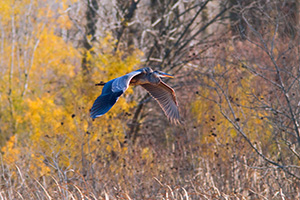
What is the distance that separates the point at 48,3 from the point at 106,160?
22.5 feet

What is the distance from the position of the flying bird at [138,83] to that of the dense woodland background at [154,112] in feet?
2.85

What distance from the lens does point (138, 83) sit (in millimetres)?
5008

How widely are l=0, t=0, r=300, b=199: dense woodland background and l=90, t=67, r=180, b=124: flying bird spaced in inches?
34.2

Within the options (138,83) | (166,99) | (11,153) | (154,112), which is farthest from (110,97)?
(154,112)

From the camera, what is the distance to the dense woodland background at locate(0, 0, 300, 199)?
631 cm

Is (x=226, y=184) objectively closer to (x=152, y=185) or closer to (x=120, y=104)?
(x=152, y=185)

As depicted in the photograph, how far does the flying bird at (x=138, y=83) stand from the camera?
4184 mm

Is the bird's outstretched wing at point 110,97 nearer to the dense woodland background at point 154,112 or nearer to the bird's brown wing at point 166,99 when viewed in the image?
the dense woodland background at point 154,112

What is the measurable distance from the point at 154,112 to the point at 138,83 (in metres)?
7.09

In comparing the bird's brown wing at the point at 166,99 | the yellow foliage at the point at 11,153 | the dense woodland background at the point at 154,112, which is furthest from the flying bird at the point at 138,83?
the yellow foliage at the point at 11,153

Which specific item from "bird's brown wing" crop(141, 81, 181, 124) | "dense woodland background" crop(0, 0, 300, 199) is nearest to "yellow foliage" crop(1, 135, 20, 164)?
"dense woodland background" crop(0, 0, 300, 199)

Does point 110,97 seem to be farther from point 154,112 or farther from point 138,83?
point 154,112

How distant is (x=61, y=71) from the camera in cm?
1223

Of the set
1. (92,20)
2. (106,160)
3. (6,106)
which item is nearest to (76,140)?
(106,160)
